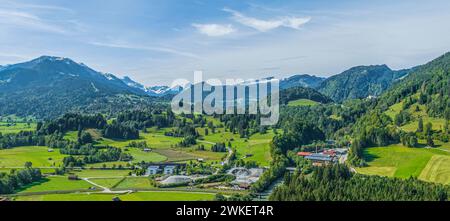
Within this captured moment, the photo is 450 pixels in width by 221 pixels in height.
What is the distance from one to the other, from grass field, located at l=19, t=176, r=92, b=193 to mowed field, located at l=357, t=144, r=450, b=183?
43.5m

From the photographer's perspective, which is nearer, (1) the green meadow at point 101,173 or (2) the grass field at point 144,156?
(1) the green meadow at point 101,173

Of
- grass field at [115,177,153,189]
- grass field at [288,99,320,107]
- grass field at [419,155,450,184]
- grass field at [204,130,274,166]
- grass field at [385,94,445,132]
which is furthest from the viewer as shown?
grass field at [288,99,320,107]

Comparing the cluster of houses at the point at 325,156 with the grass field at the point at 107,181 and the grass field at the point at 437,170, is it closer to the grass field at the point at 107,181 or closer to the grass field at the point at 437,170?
the grass field at the point at 437,170

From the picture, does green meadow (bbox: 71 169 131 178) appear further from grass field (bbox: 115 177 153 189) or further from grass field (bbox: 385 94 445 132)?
grass field (bbox: 385 94 445 132)

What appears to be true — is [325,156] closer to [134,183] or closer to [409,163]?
[409,163]

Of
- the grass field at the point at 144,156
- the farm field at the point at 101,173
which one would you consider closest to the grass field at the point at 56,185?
the farm field at the point at 101,173

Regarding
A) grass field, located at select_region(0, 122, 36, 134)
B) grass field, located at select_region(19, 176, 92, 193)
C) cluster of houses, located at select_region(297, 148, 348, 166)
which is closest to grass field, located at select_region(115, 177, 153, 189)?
grass field, located at select_region(19, 176, 92, 193)

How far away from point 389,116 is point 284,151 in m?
37.9

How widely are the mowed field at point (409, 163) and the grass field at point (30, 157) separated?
187 ft

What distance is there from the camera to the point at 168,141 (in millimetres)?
108125

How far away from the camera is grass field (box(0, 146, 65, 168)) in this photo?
75.5 meters

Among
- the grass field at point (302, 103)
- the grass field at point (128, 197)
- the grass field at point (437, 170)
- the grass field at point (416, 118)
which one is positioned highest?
the grass field at point (302, 103)

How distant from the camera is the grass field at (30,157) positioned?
248ft

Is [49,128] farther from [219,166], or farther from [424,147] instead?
[424,147]
